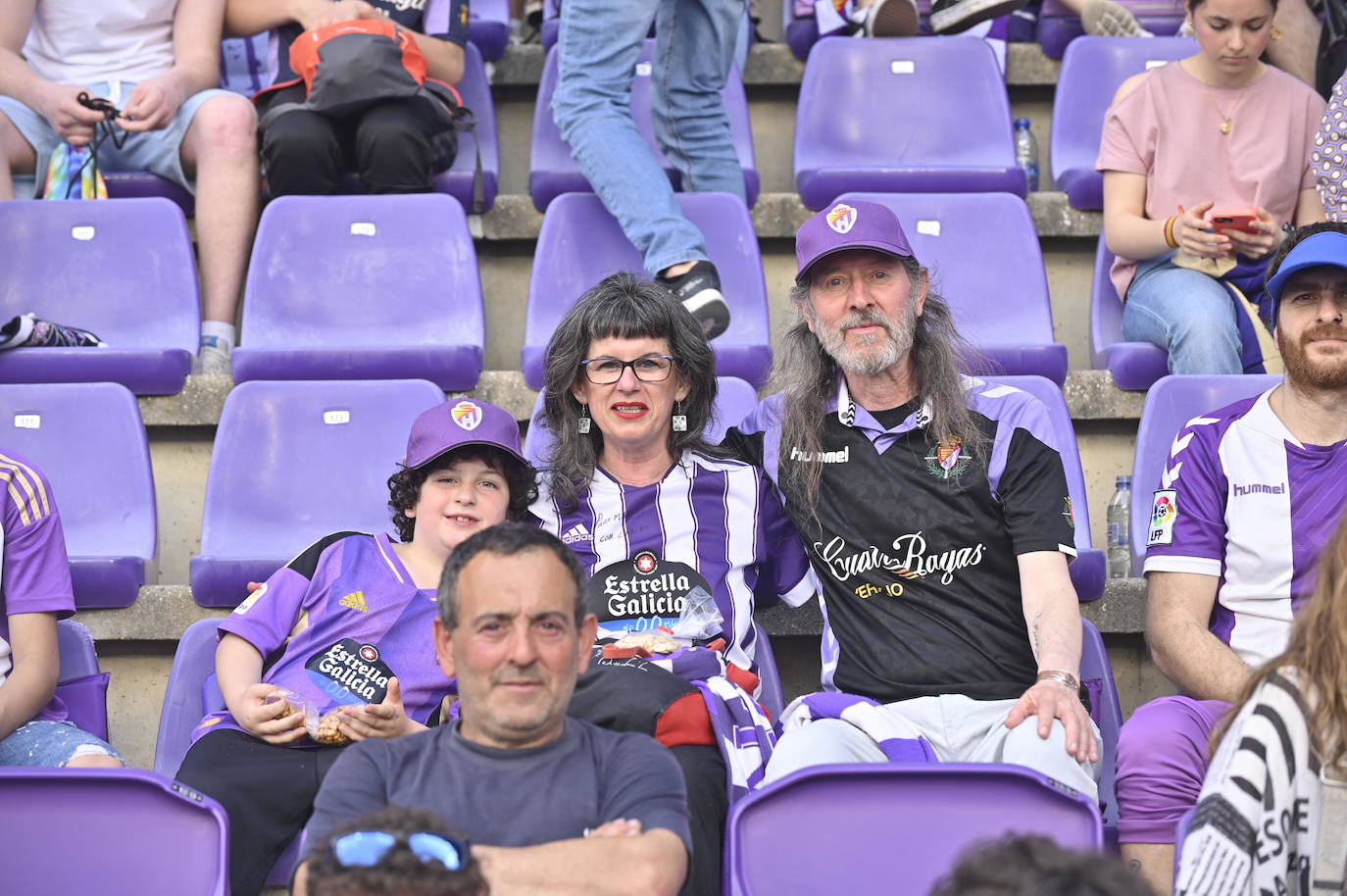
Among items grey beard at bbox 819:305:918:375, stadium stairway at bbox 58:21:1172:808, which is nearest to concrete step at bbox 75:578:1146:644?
stadium stairway at bbox 58:21:1172:808

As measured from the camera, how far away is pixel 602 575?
2.72 meters

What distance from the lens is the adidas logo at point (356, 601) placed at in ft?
8.70

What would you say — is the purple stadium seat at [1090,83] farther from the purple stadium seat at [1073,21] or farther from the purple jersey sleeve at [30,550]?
the purple jersey sleeve at [30,550]

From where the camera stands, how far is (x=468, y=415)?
2738 millimetres

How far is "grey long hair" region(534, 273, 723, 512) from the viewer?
2.85m

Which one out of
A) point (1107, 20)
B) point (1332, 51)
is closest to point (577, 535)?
point (1332, 51)

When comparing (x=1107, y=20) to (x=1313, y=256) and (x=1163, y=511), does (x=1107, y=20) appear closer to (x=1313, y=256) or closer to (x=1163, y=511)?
(x=1313, y=256)

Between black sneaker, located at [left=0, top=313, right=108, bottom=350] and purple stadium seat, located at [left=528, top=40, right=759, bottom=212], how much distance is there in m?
1.21

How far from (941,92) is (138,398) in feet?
7.62

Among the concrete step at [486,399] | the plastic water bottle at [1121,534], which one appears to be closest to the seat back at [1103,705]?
the plastic water bottle at [1121,534]

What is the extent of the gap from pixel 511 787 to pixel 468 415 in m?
0.90

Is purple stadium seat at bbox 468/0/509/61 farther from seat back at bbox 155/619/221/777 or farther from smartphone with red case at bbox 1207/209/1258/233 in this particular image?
seat back at bbox 155/619/221/777

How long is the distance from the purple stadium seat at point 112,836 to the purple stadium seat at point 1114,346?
7.68 ft

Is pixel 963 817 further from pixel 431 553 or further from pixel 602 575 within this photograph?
pixel 431 553
